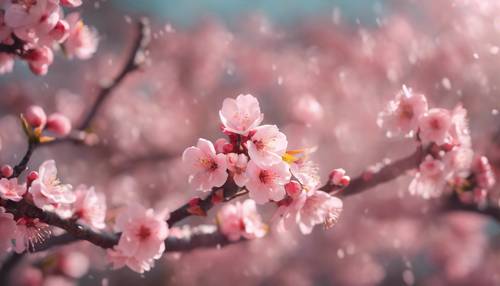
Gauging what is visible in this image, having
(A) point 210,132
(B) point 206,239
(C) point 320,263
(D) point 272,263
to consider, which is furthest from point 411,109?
(C) point 320,263

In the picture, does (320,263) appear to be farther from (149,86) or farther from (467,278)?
(149,86)

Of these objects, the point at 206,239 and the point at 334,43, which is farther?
the point at 334,43

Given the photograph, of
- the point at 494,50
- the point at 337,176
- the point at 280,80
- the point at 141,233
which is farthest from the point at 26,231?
the point at 280,80

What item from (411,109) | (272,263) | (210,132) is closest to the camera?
(411,109)

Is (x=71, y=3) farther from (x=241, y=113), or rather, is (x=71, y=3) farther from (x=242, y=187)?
(x=242, y=187)

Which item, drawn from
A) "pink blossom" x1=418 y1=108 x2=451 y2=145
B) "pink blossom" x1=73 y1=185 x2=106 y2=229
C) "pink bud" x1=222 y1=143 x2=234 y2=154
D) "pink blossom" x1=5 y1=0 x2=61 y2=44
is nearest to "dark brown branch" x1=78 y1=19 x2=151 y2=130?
"pink blossom" x1=5 y1=0 x2=61 y2=44

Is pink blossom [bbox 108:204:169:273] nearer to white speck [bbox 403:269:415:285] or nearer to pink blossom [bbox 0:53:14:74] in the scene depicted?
pink blossom [bbox 0:53:14:74]
